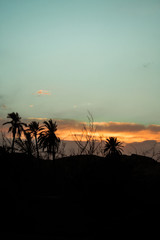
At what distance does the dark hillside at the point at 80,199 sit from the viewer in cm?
461

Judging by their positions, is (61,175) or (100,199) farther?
(61,175)

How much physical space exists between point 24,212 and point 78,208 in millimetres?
1309

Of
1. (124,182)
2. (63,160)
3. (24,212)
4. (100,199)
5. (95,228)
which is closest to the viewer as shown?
(95,228)

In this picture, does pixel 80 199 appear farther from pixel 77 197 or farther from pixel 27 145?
pixel 27 145

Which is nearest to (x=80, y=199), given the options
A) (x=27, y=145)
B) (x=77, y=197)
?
(x=77, y=197)

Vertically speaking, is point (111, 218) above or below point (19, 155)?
below

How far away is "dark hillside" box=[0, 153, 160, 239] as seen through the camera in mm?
4613

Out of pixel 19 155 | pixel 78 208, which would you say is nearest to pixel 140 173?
pixel 78 208

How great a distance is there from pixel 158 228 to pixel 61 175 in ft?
11.3

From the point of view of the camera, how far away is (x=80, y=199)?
5.33 meters

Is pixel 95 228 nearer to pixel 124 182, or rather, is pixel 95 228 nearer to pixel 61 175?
pixel 124 182

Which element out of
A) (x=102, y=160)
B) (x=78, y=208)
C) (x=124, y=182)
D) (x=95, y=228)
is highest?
(x=102, y=160)

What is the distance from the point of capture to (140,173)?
6590mm

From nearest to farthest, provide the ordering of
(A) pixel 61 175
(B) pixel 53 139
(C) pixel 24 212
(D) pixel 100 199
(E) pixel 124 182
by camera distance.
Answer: (C) pixel 24 212 < (D) pixel 100 199 < (E) pixel 124 182 < (A) pixel 61 175 < (B) pixel 53 139
